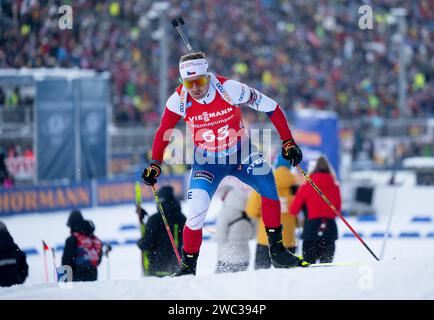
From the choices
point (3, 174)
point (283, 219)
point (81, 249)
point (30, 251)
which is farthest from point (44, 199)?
point (81, 249)

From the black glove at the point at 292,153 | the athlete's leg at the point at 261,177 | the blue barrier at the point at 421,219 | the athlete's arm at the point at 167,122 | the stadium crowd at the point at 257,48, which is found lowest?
the blue barrier at the point at 421,219

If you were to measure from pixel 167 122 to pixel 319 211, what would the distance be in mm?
2484

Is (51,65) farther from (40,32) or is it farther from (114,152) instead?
(114,152)

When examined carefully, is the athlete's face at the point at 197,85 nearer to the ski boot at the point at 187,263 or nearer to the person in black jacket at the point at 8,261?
the ski boot at the point at 187,263

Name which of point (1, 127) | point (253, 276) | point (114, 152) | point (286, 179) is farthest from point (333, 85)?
point (253, 276)

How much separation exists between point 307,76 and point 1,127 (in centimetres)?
1487

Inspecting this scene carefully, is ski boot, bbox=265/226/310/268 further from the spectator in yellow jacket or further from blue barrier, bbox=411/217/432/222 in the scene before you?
blue barrier, bbox=411/217/432/222

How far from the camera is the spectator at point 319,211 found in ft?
29.4

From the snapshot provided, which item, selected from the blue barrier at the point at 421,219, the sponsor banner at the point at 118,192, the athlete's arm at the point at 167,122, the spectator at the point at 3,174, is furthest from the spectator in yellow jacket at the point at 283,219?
the spectator at the point at 3,174

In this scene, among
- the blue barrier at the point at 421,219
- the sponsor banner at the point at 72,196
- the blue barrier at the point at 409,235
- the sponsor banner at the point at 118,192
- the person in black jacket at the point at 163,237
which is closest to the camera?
the person in black jacket at the point at 163,237

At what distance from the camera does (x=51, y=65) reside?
70.6 ft

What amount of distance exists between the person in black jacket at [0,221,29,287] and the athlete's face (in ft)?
7.50

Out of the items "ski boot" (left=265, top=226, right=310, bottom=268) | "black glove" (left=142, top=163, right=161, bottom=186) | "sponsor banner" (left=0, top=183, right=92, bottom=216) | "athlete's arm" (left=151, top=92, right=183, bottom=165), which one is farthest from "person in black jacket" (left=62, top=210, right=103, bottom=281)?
"sponsor banner" (left=0, top=183, right=92, bottom=216)

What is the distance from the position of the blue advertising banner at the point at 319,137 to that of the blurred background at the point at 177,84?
31 millimetres
